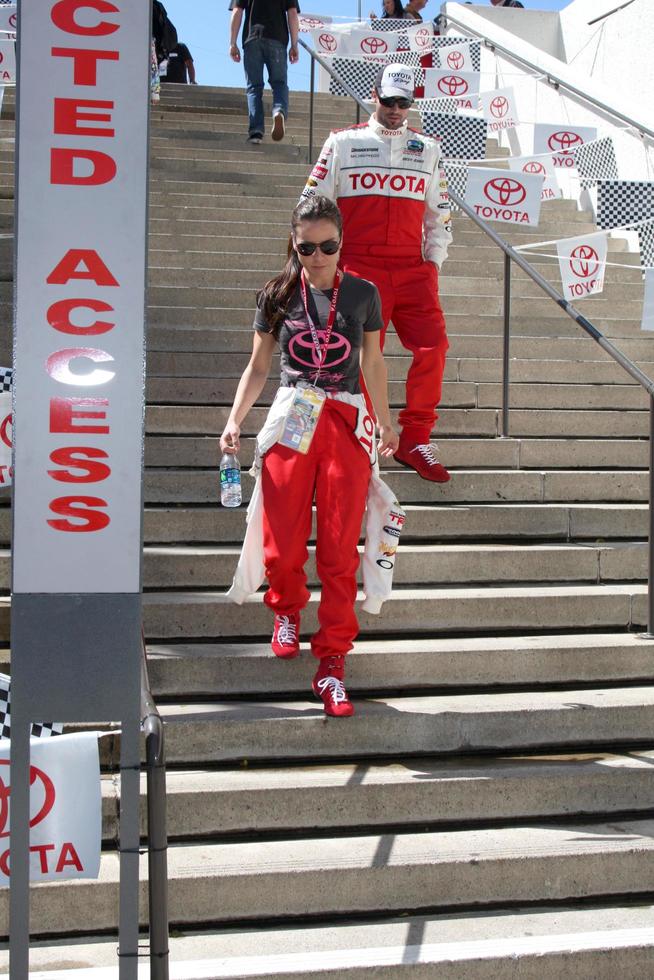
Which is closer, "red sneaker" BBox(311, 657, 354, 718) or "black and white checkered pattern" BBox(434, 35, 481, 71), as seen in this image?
"red sneaker" BBox(311, 657, 354, 718)

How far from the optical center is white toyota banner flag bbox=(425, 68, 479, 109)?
12500 mm

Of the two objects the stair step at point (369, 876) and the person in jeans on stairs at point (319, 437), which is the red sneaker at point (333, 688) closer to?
the person in jeans on stairs at point (319, 437)

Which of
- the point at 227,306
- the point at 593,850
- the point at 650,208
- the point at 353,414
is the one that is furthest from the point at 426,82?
the point at 593,850

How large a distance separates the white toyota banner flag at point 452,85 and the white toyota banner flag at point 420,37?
176cm

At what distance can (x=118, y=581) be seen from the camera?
8.02 ft

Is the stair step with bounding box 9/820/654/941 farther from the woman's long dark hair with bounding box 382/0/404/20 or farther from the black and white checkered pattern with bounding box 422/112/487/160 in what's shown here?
the woman's long dark hair with bounding box 382/0/404/20

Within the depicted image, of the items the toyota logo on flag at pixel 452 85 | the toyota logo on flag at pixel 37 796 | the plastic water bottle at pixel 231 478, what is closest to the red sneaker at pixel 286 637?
the plastic water bottle at pixel 231 478

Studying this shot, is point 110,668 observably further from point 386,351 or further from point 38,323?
point 386,351

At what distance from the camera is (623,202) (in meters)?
8.17

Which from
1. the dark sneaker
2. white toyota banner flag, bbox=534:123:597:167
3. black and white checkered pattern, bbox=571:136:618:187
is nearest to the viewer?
the dark sneaker

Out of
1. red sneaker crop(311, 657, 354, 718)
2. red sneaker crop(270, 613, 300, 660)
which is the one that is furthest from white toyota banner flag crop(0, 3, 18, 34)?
red sneaker crop(311, 657, 354, 718)

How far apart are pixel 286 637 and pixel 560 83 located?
8.36 m

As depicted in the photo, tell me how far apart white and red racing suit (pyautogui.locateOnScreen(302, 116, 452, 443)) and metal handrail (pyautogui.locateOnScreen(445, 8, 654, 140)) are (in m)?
5.32

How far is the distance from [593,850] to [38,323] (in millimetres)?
2548
